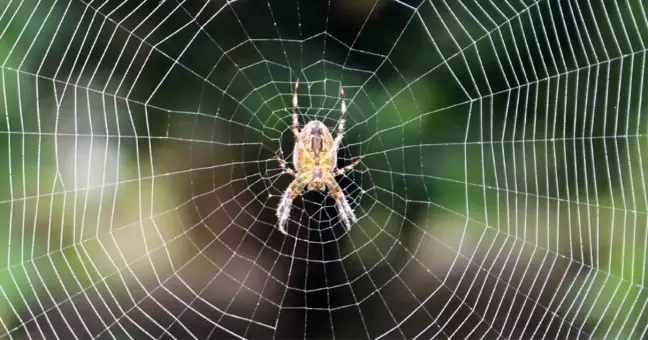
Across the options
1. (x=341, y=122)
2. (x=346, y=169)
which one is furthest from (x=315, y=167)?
(x=341, y=122)

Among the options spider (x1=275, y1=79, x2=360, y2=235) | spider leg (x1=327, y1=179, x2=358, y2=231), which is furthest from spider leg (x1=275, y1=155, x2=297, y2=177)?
spider leg (x1=327, y1=179, x2=358, y2=231)

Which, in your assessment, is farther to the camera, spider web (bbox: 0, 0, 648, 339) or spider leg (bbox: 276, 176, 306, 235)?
spider leg (bbox: 276, 176, 306, 235)

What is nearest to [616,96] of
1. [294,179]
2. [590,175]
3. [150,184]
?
[590,175]

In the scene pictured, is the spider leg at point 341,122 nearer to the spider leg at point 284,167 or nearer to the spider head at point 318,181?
the spider head at point 318,181

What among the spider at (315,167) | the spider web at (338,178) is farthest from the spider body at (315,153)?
the spider web at (338,178)

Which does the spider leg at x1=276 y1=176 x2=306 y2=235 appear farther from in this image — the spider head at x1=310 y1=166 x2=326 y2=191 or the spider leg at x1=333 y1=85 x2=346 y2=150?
the spider leg at x1=333 y1=85 x2=346 y2=150

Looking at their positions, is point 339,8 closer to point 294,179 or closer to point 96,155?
point 294,179
